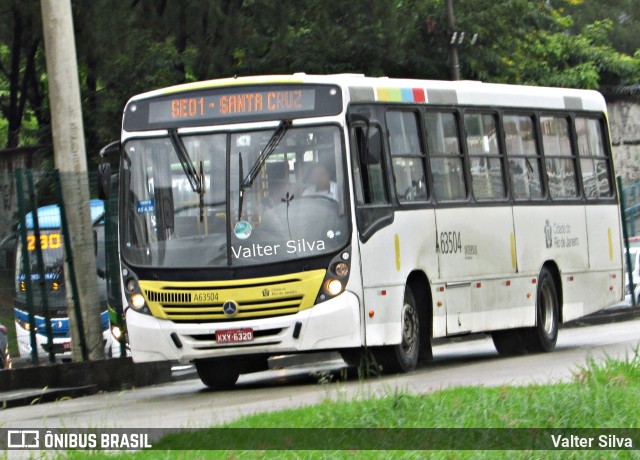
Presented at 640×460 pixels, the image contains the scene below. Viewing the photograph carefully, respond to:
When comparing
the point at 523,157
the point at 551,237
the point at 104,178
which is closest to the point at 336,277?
the point at 104,178

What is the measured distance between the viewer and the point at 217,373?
16297 millimetres

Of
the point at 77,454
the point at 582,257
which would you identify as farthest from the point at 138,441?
the point at 582,257

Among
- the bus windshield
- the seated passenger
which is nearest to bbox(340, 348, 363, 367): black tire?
the bus windshield

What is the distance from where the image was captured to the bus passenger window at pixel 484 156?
17.4 m

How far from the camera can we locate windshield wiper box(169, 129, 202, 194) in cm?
1487

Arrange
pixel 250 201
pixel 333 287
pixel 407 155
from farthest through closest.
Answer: pixel 407 155
pixel 250 201
pixel 333 287

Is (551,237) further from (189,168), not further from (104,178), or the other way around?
(104,178)

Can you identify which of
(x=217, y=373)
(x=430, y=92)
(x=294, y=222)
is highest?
(x=430, y=92)

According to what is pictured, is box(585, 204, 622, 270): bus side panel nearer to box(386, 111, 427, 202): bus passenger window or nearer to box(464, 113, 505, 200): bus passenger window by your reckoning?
box(464, 113, 505, 200): bus passenger window

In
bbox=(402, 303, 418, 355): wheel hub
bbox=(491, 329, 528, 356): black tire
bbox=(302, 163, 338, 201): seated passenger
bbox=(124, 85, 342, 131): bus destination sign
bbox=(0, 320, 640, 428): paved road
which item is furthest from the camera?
bbox=(491, 329, 528, 356): black tire

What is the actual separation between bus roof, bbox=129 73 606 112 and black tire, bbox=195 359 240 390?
9.77 feet

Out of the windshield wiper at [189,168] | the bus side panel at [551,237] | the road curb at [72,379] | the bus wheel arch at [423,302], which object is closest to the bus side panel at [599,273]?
the bus side panel at [551,237]

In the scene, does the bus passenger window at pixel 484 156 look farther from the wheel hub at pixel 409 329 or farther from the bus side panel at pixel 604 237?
the bus side panel at pixel 604 237

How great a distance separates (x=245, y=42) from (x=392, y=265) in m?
13.5
